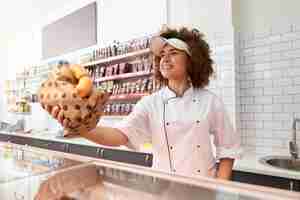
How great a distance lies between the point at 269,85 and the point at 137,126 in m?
1.26

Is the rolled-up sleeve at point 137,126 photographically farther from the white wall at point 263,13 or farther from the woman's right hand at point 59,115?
the white wall at point 263,13

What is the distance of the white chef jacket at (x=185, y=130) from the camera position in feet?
3.23

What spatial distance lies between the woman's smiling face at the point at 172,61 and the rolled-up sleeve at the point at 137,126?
0.52 feet

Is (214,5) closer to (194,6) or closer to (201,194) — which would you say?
(194,6)

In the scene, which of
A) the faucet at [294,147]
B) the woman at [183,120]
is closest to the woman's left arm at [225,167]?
the woman at [183,120]

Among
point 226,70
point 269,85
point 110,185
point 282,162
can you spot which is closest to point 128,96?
point 226,70

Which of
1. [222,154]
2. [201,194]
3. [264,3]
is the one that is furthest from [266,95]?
[201,194]

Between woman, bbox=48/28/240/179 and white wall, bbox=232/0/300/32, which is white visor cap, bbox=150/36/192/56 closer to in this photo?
woman, bbox=48/28/240/179

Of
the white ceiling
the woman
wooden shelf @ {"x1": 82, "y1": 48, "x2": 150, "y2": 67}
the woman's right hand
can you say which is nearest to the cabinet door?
the woman

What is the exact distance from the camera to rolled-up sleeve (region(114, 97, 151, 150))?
1.02 meters

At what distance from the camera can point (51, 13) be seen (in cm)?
379

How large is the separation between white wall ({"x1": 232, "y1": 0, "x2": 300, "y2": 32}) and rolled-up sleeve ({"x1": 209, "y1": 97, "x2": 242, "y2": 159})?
4.02 ft

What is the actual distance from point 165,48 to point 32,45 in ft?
13.0

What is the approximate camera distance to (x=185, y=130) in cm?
100
